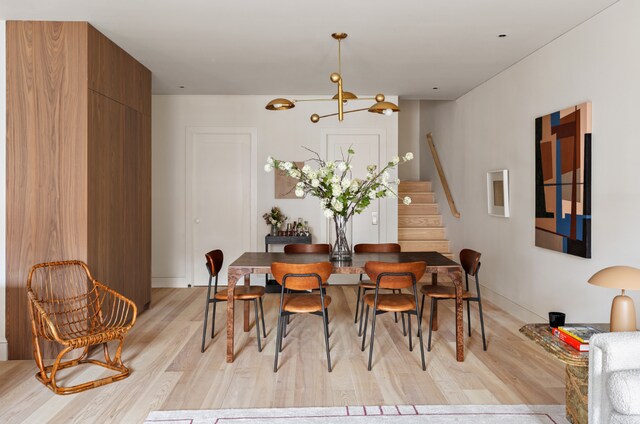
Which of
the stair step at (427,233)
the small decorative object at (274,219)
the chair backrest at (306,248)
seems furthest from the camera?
the stair step at (427,233)

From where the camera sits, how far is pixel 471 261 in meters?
4.16

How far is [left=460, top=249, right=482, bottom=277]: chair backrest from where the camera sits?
4.07 metres

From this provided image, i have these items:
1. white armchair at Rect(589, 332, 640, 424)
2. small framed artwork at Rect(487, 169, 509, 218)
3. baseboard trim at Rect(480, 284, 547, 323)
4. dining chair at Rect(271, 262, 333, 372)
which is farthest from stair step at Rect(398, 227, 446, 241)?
white armchair at Rect(589, 332, 640, 424)

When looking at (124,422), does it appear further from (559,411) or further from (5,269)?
(559,411)

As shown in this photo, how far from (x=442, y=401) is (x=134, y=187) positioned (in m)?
3.50

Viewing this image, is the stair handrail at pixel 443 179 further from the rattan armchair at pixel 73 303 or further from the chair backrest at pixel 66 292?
the chair backrest at pixel 66 292

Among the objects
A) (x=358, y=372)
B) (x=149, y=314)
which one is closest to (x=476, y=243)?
(x=358, y=372)

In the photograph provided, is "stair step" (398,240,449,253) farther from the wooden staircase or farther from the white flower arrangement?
the white flower arrangement

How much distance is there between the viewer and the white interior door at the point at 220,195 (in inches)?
272

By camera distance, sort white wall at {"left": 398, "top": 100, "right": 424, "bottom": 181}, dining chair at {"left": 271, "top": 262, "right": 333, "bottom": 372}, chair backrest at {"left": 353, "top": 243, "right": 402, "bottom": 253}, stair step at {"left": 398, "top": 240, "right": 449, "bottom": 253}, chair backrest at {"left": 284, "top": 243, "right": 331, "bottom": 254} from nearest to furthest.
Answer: dining chair at {"left": 271, "top": 262, "right": 333, "bottom": 372}
chair backrest at {"left": 284, "top": 243, "right": 331, "bottom": 254}
chair backrest at {"left": 353, "top": 243, "right": 402, "bottom": 253}
stair step at {"left": 398, "top": 240, "right": 449, "bottom": 253}
white wall at {"left": 398, "top": 100, "right": 424, "bottom": 181}

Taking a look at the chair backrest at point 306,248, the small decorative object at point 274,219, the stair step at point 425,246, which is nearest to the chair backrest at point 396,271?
the chair backrest at point 306,248

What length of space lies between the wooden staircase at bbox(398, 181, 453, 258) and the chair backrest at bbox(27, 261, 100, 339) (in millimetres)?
4758

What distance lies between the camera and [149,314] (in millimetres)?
5316

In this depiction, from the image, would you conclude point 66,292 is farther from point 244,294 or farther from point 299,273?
point 299,273
